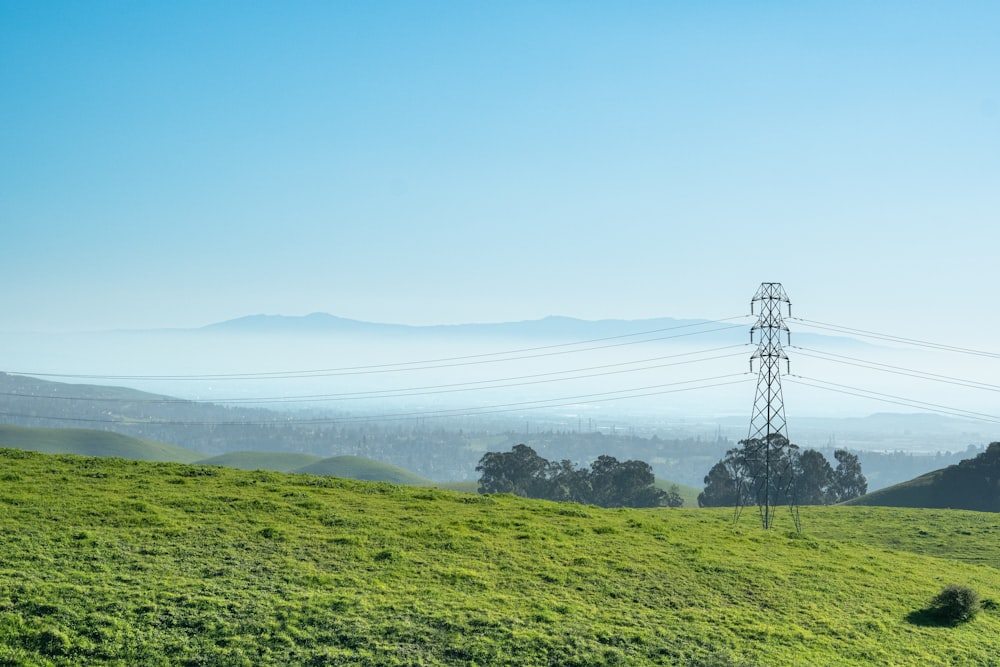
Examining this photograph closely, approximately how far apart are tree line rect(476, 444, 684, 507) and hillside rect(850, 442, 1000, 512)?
30.5 metres

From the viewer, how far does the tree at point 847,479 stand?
453ft

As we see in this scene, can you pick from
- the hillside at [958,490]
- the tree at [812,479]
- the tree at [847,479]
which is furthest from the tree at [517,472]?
→ the tree at [847,479]

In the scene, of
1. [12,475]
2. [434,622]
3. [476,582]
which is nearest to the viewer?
[434,622]

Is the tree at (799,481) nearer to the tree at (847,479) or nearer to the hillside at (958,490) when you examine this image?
the tree at (847,479)

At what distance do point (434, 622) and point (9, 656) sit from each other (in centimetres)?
1024

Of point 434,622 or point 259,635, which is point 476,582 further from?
point 259,635

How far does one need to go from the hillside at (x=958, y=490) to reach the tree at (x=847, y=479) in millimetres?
21841

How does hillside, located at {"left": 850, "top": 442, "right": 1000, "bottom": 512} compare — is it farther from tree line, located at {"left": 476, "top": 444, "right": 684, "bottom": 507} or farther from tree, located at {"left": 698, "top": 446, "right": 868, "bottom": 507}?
tree line, located at {"left": 476, "top": 444, "right": 684, "bottom": 507}

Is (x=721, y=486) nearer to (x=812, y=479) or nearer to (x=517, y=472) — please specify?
(x=812, y=479)

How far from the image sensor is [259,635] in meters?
20.4

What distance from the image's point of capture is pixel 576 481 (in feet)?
423

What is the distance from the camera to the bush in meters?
28.6

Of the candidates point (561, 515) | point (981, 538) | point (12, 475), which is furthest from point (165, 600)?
point (981, 538)

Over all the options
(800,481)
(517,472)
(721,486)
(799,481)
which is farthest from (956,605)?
(800,481)
